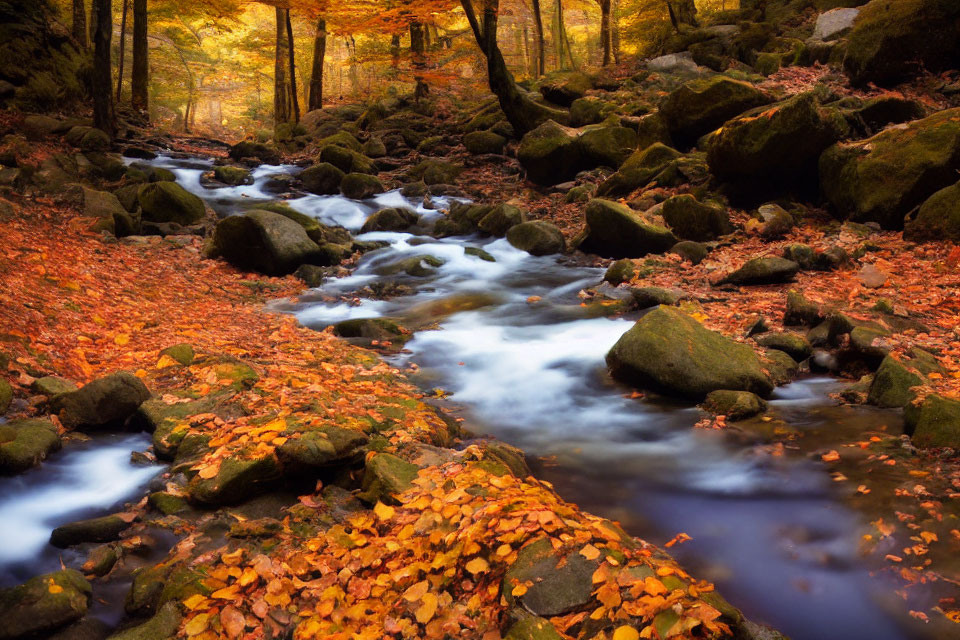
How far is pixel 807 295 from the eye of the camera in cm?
789

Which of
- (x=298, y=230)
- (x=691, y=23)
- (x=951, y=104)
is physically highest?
(x=691, y=23)

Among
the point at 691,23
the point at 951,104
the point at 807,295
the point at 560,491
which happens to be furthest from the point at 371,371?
the point at 691,23

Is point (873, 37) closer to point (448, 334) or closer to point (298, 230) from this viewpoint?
point (448, 334)

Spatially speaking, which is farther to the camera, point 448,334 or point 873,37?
point 873,37

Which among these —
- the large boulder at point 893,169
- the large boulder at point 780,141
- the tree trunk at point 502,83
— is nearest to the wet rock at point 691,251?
the large boulder at point 780,141

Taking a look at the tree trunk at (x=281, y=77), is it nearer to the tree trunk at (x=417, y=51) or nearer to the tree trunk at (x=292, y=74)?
the tree trunk at (x=292, y=74)

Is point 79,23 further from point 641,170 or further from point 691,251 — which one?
point 691,251

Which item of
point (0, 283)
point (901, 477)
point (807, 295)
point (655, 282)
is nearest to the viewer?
point (901, 477)

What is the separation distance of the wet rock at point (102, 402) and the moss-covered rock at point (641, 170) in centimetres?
1088

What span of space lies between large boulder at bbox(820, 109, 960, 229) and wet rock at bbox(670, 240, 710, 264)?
239cm

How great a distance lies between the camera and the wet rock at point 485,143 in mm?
18406

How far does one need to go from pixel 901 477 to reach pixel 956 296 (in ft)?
13.7

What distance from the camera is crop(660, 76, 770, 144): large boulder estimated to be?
13.0 metres

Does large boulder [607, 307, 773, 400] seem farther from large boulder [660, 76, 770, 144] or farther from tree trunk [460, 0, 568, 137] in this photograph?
Result: tree trunk [460, 0, 568, 137]
